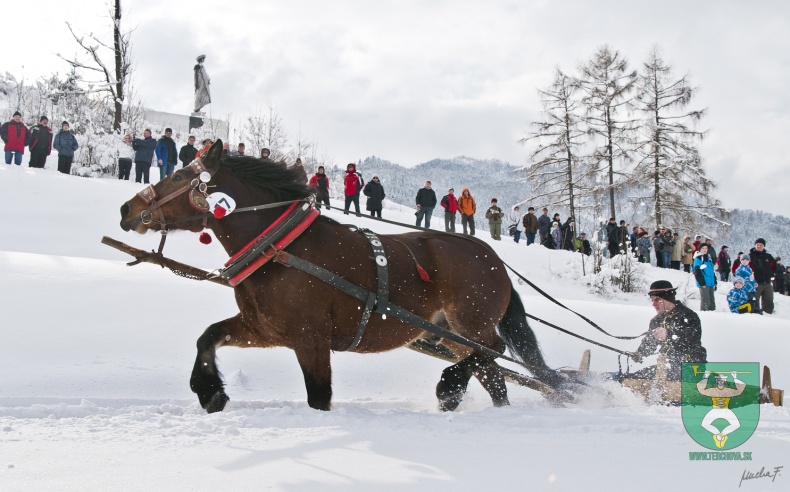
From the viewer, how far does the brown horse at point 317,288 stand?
13.7 ft

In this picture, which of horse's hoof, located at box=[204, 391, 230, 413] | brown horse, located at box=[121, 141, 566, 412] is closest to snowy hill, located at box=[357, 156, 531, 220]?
brown horse, located at box=[121, 141, 566, 412]

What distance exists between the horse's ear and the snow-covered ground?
1.66 metres

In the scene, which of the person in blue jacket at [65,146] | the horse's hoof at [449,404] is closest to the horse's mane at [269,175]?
the horse's hoof at [449,404]

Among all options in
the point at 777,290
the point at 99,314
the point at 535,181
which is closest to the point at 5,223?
the point at 99,314

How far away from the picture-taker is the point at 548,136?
1185 inches

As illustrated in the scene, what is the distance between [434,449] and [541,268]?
1284 centimetres

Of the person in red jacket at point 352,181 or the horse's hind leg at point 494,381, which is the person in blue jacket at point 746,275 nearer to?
the person in red jacket at point 352,181

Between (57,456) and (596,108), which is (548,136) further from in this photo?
(57,456)

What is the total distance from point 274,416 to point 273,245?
1094 millimetres

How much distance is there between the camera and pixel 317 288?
4223 mm

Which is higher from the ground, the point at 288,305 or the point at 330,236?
the point at 330,236

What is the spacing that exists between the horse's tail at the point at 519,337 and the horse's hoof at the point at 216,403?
7.50 ft

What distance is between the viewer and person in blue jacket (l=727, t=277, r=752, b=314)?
12.1 metres
